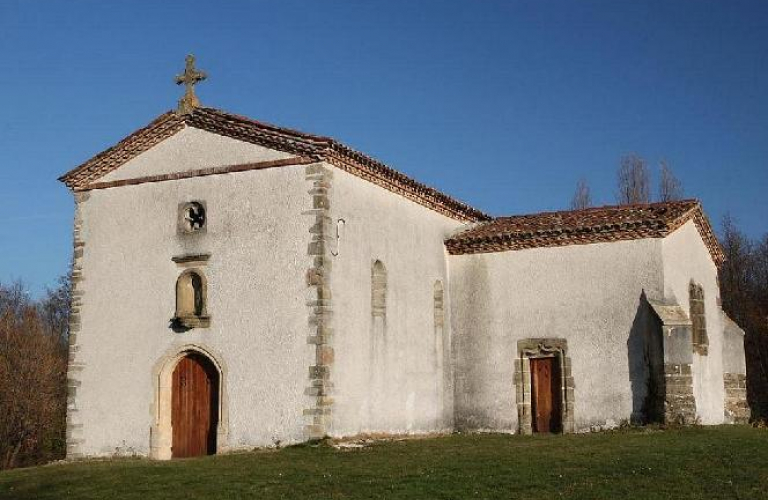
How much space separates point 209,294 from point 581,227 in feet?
30.4

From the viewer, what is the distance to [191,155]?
20359 mm

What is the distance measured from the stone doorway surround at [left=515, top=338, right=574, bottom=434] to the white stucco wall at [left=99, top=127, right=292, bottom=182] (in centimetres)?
826

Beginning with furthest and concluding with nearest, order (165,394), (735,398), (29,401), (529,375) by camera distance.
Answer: (29,401) → (735,398) → (529,375) → (165,394)

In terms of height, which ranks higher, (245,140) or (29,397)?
(245,140)

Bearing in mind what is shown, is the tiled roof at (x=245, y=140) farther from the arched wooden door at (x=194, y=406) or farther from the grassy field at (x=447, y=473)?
the grassy field at (x=447, y=473)

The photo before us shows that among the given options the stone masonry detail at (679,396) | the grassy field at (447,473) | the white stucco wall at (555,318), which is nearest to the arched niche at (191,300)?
the grassy field at (447,473)

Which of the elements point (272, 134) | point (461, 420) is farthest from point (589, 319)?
point (272, 134)

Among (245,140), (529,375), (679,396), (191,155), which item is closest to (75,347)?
(191,155)

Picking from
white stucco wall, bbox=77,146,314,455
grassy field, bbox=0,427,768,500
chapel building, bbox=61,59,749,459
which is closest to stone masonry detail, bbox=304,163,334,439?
chapel building, bbox=61,59,749,459

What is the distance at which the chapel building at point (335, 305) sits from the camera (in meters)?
18.9

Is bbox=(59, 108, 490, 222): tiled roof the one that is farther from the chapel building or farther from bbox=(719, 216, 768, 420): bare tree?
bbox=(719, 216, 768, 420): bare tree

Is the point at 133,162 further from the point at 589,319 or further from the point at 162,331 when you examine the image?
the point at 589,319

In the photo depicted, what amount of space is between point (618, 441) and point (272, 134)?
9.44m

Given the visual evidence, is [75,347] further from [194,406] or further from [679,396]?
[679,396]
